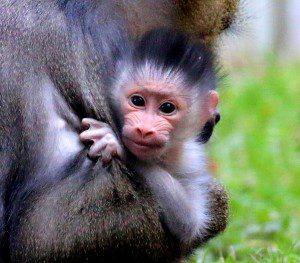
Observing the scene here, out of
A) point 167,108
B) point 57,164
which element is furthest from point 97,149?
point 167,108

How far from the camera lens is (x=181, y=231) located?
4.11 m

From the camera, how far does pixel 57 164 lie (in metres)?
3.93

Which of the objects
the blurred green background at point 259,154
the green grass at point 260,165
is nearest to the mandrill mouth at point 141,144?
the blurred green background at point 259,154

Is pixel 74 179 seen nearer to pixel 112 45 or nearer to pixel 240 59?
pixel 112 45

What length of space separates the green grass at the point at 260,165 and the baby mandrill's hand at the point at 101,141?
138 centimetres

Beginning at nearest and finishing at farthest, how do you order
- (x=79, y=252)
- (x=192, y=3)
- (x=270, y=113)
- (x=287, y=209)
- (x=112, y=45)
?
1. (x=79, y=252)
2. (x=112, y=45)
3. (x=192, y=3)
4. (x=287, y=209)
5. (x=270, y=113)

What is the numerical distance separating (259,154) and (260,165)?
24 cm

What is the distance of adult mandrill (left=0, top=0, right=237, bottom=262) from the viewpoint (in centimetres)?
388

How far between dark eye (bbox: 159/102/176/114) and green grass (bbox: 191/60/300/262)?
1.12 m

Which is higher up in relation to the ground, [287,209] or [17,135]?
[17,135]

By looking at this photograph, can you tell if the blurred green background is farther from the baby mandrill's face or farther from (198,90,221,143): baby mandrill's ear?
the baby mandrill's face

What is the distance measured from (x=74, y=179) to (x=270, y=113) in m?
5.35

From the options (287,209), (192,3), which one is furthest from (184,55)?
(287,209)

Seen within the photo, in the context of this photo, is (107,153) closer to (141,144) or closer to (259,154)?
(141,144)
